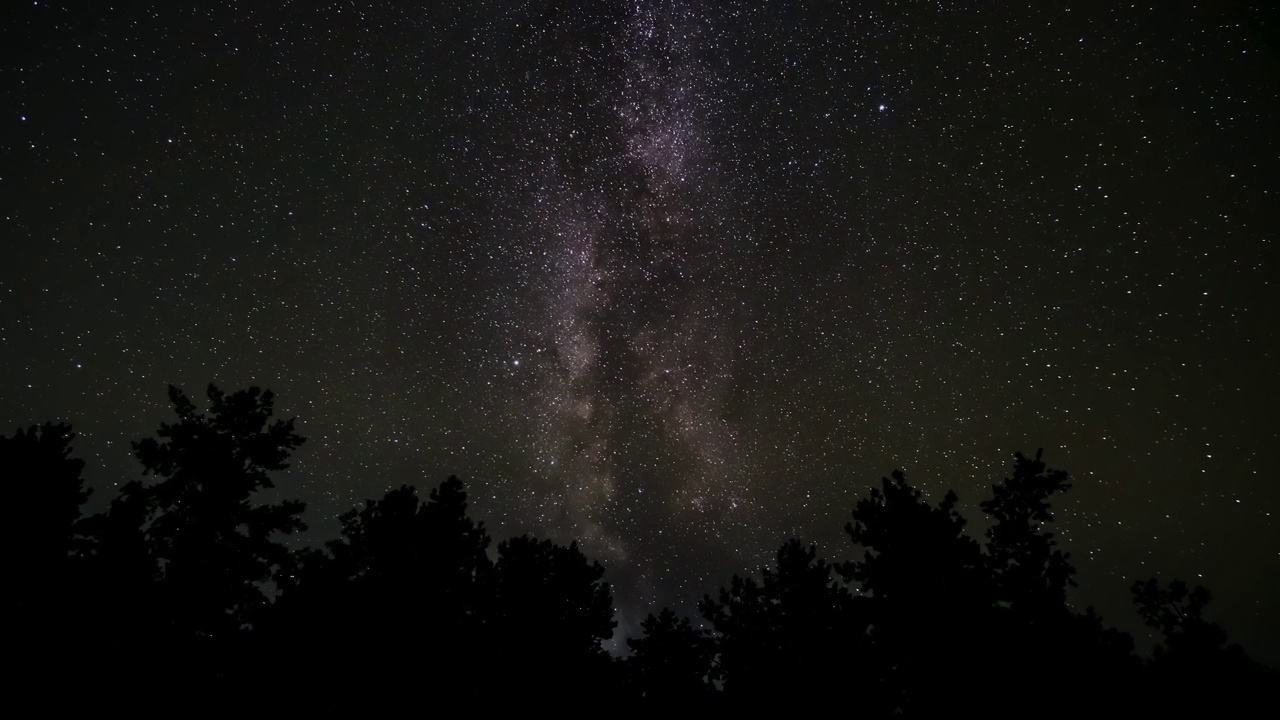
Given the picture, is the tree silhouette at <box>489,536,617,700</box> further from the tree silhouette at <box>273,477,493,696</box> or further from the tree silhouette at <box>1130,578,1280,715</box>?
the tree silhouette at <box>1130,578,1280,715</box>

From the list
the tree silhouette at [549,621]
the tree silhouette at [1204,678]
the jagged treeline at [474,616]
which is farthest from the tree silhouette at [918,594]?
the tree silhouette at [549,621]

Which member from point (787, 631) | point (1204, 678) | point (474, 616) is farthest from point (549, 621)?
point (1204, 678)

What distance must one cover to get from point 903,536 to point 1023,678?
411 centimetres

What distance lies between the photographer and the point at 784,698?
51.0 ft

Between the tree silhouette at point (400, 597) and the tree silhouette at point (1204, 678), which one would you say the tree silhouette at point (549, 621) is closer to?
the tree silhouette at point (400, 597)

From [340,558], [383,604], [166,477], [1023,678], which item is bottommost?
[1023,678]

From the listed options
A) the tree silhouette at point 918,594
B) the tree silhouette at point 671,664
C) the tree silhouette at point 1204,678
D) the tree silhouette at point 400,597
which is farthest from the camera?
the tree silhouette at point 671,664

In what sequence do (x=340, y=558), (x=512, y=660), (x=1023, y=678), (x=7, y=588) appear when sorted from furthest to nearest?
(x=512, y=660)
(x=340, y=558)
(x=1023, y=678)
(x=7, y=588)

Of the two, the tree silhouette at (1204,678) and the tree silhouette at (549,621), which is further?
the tree silhouette at (549,621)

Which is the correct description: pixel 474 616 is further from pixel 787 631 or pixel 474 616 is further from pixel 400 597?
pixel 787 631

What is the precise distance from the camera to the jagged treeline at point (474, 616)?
11531 mm

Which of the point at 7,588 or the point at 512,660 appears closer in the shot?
the point at 7,588

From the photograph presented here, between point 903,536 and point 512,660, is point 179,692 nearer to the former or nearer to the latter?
point 512,660

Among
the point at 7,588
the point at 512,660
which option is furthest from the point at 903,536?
the point at 7,588
